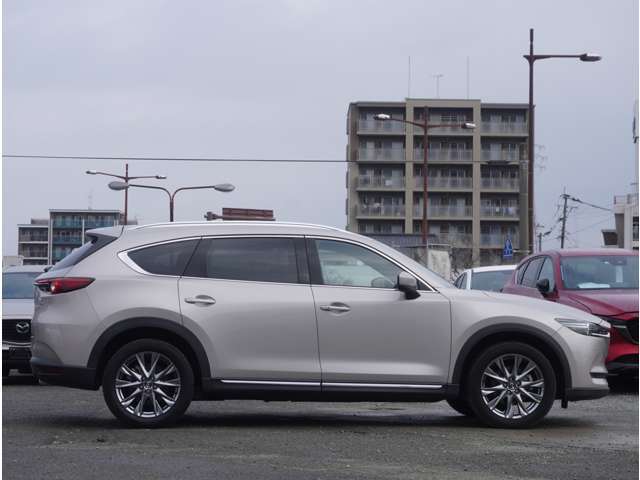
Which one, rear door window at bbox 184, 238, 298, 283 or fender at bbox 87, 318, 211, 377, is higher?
rear door window at bbox 184, 238, 298, 283

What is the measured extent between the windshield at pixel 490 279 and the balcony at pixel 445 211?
7320cm

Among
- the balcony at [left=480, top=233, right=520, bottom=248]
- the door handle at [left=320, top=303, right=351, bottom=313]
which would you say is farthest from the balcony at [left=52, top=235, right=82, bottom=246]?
the door handle at [left=320, top=303, right=351, bottom=313]

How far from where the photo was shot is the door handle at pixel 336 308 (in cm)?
1049

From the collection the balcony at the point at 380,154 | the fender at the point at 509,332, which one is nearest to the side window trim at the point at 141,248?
the fender at the point at 509,332

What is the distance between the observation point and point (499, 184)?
9475 cm

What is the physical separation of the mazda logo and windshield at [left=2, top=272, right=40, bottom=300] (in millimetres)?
1150

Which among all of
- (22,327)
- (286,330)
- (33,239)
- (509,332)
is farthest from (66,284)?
(33,239)

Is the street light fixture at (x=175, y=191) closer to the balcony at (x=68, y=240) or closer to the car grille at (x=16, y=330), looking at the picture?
the car grille at (x=16, y=330)

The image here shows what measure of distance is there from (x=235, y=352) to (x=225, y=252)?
2.95ft

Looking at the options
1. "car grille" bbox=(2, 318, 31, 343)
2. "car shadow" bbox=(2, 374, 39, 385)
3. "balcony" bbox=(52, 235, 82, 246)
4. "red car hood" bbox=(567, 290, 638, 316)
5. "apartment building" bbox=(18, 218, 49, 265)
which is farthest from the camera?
"apartment building" bbox=(18, 218, 49, 265)

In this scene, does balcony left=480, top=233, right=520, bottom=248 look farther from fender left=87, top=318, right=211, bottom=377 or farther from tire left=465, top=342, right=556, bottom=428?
fender left=87, top=318, right=211, bottom=377

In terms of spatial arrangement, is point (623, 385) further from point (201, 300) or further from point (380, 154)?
point (380, 154)

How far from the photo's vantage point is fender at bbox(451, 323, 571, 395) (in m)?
10.6

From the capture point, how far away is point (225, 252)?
10797 mm
